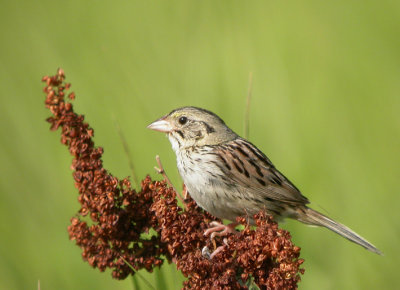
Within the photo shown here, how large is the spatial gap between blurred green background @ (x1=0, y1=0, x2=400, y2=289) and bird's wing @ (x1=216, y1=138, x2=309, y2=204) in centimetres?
27

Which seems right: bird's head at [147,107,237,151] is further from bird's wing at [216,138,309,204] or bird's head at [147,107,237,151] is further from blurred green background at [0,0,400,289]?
blurred green background at [0,0,400,289]

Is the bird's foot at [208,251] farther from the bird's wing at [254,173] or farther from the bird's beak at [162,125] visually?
the bird's beak at [162,125]

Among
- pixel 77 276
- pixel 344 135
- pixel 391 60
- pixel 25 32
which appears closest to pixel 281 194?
pixel 344 135

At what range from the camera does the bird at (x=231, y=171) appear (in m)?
3.20

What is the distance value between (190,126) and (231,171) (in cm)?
29

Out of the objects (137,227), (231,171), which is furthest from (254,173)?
(137,227)

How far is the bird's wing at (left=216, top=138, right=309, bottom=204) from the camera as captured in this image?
3.31 meters

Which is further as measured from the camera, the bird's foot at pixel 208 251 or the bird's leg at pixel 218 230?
the bird's leg at pixel 218 230

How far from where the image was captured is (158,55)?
4629mm

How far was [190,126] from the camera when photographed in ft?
11.0

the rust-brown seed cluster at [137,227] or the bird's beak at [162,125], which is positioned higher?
the bird's beak at [162,125]

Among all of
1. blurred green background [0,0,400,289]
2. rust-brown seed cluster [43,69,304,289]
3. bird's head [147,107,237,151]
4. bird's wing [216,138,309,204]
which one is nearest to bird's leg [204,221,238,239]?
rust-brown seed cluster [43,69,304,289]

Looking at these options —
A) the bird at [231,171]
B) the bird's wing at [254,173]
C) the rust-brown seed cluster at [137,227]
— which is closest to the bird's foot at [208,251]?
the rust-brown seed cluster at [137,227]

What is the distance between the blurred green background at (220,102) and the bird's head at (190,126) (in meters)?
0.29
